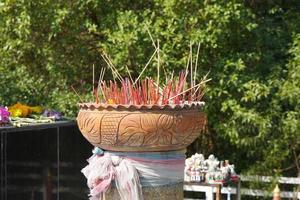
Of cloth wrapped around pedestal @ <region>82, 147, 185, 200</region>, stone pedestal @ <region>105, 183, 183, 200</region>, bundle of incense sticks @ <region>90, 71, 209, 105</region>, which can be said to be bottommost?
stone pedestal @ <region>105, 183, 183, 200</region>

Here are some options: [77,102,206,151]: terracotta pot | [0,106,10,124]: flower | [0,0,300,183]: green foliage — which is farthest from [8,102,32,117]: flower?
[77,102,206,151]: terracotta pot

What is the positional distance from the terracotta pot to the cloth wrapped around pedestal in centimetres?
4

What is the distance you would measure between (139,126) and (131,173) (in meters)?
0.21

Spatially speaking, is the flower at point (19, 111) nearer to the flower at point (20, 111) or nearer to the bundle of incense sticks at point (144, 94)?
the flower at point (20, 111)

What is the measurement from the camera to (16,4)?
777cm

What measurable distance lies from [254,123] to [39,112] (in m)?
2.45

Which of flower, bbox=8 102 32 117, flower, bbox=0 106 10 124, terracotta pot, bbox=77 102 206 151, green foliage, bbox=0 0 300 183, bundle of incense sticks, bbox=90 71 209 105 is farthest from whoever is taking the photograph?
green foliage, bbox=0 0 300 183

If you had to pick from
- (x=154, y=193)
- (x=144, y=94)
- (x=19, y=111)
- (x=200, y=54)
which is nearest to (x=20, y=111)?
(x=19, y=111)

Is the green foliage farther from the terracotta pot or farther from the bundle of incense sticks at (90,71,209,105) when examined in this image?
the terracotta pot

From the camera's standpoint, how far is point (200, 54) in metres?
7.48

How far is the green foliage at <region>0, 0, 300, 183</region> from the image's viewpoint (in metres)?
7.31

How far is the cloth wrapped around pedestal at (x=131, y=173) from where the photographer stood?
10.2 feet

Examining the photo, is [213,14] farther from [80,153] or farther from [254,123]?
[80,153]

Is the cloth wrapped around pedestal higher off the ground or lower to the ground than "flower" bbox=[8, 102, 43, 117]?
lower
